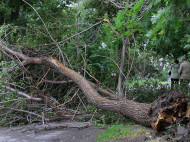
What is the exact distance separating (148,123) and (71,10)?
28.3 ft

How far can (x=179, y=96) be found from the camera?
4277 millimetres

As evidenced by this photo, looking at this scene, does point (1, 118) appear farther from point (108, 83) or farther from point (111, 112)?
point (108, 83)

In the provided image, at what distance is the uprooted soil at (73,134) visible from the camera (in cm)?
385

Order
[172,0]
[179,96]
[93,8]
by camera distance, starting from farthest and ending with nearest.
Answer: [93,8] < [179,96] < [172,0]

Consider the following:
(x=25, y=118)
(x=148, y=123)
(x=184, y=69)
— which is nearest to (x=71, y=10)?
(x=184, y=69)

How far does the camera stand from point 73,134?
5062mm

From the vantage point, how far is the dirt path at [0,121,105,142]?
4.72m

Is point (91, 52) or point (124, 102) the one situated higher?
→ point (91, 52)

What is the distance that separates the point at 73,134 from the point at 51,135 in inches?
19.9

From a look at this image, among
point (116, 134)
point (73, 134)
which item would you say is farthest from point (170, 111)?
point (73, 134)

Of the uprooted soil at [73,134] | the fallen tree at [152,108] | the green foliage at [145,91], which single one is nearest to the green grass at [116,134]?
the uprooted soil at [73,134]

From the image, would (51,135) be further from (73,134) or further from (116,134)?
(116,134)

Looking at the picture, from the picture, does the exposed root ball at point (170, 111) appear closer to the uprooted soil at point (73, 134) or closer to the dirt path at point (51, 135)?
the uprooted soil at point (73, 134)

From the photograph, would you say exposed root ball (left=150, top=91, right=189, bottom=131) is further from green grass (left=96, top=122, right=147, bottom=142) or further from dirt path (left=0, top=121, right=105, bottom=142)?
dirt path (left=0, top=121, right=105, bottom=142)
